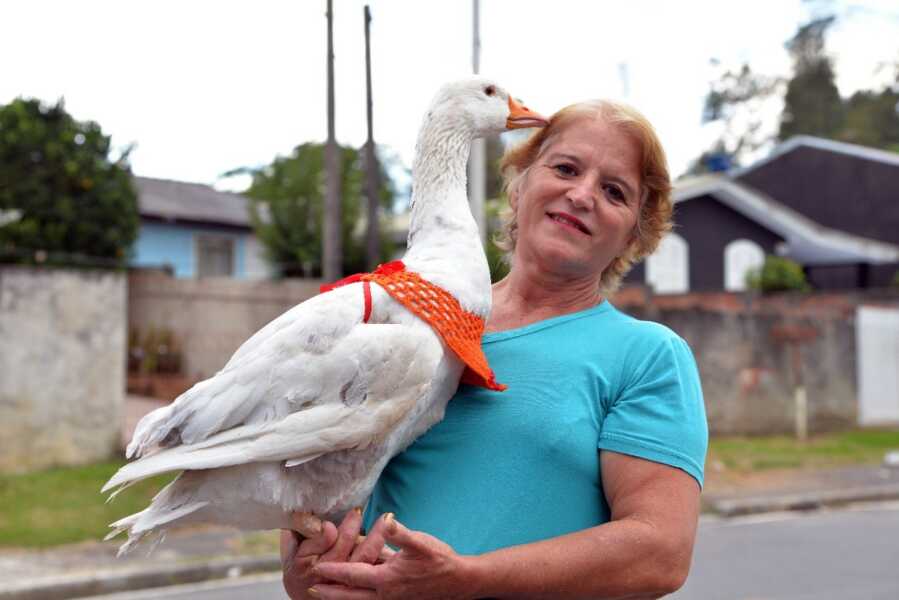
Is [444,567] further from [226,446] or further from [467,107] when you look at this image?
[467,107]

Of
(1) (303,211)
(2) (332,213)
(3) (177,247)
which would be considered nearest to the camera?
(2) (332,213)

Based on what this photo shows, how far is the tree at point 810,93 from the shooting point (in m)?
32.2

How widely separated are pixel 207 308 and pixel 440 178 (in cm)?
958

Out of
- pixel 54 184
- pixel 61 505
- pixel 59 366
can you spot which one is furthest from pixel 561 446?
pixel 54 184

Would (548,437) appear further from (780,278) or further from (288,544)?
(780,278)

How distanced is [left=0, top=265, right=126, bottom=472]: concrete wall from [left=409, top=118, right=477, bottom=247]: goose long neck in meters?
7.49

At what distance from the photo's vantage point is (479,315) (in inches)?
74.6

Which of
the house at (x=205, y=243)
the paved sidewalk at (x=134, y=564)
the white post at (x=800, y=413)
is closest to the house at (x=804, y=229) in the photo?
the white post at (x=800, y=413)

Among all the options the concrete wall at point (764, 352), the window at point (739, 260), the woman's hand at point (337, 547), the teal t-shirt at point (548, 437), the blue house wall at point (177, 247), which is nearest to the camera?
the woman's hand at point (337, 547)

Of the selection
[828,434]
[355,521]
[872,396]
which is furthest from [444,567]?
[872,396]

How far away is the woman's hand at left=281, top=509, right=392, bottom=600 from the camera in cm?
172

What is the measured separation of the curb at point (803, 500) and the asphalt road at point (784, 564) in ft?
0.43

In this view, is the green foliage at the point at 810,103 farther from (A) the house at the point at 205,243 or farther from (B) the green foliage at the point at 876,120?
(A) the house at the point at 205,243

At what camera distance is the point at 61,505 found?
7.79 metres
